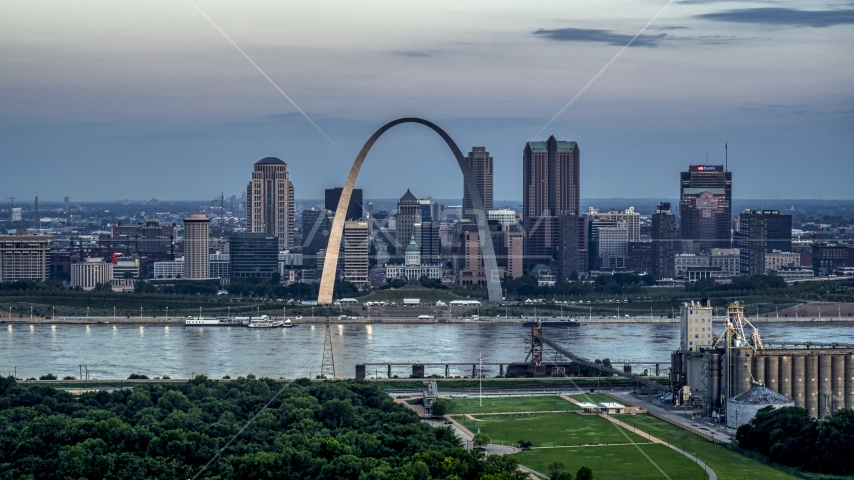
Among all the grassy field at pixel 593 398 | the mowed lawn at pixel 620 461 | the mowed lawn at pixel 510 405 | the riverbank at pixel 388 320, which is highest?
the riverbank at pixel 388 320

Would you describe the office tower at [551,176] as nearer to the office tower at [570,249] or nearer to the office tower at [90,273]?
the office tower at [570,249]

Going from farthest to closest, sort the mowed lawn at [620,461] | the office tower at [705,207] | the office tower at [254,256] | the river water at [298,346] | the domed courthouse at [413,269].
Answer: the office tower at [705,207] < the office tower at [254,256] < the domed courthouse at [413,269] < the river water at [298,346] < the mowed lawn at [620,461]

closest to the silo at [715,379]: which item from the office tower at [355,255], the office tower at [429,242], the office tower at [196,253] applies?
the office tower at [355,255]

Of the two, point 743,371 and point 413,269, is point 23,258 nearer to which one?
point 413,269

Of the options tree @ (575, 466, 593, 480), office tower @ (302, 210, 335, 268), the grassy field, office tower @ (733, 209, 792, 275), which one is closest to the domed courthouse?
office tower @ (302, 210, 335, 268)

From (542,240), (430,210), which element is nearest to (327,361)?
(542,240)

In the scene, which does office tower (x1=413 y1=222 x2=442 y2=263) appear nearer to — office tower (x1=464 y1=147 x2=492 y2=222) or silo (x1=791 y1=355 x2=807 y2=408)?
office tower (x1=464 y1=147 x2=492 y2=222)

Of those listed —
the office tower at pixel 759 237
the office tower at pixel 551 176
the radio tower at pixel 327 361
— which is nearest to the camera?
the radio tower at pixel 327 361

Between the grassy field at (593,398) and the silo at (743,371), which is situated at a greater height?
the silo at (743,371)
